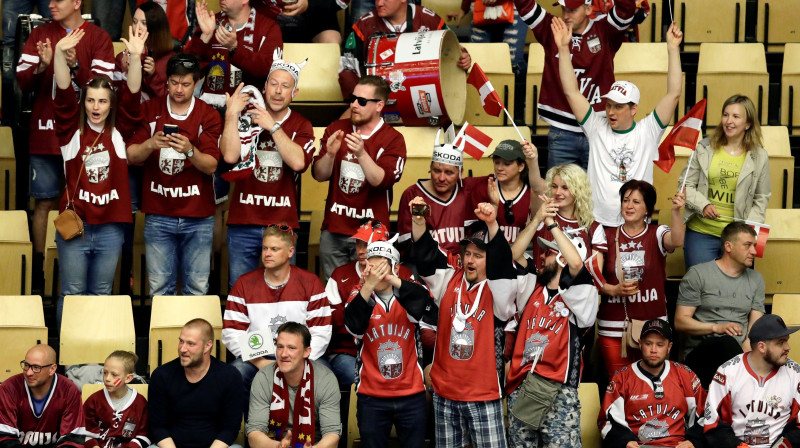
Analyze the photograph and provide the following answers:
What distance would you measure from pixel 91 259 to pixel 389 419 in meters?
2.24

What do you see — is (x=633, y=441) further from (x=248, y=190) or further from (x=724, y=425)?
(x=248, y=190)

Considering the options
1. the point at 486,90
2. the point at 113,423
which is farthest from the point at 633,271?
the point at 113,423

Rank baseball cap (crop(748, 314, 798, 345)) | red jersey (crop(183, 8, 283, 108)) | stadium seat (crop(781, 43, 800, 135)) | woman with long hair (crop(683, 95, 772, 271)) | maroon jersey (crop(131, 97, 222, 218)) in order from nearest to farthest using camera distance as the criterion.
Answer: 1. baseball cap (crop(748, 314, 798, 345))
2. maroon jersey (crop(131, 97, 222, 218))
3. woman with long hair (crop(683, 95, 772, 271))
4. red jersey (crop(183, 8, 283, 108))
5. stadium seat (crop(781, 43, 800, 135))

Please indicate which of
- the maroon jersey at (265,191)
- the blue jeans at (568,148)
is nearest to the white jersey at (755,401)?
the blue jeans at (568,148)

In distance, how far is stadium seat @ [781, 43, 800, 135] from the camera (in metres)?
10.1

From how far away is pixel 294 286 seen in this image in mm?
7977

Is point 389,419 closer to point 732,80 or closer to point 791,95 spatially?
point 732,80

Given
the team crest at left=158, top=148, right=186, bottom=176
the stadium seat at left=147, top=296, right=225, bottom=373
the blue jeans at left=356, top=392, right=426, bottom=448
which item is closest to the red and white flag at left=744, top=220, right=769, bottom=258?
the blue jeans at left=356, top=392, right=426, bottom=448

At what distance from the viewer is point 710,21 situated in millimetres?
10812

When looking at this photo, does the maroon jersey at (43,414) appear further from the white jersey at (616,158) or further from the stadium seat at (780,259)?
the stadium seat at (780,259)

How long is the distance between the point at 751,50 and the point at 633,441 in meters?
3.88

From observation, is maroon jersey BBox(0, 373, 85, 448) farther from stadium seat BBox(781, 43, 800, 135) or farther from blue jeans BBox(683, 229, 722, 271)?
stadium seat BBox(781, 43, 800, 135)

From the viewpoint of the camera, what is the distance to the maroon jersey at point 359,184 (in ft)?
27.4

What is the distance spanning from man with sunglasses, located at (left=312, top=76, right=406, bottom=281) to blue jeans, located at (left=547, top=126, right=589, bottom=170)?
1321 millimetres
